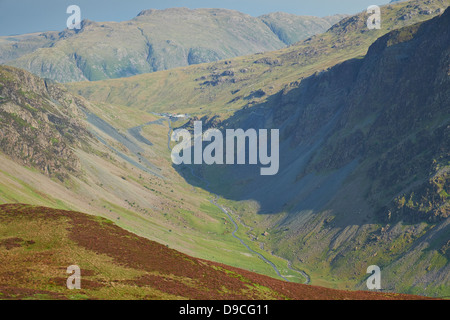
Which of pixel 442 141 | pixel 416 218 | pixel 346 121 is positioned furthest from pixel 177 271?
pixel 346 121

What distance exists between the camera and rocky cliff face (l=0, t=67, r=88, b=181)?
13600 cm

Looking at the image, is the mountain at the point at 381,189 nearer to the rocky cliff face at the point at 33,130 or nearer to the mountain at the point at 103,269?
the mountain at the point at 103,269

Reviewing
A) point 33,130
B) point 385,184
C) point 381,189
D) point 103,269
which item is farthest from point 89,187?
point 385,184

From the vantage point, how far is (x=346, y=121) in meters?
190

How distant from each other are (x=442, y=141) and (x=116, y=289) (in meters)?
117

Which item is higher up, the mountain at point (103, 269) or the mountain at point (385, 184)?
the mountain at point (385, 184)

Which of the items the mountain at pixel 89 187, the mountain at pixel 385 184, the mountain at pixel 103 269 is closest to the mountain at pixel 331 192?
the mountain at pixel 385 184

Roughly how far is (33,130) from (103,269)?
117044 millimetres

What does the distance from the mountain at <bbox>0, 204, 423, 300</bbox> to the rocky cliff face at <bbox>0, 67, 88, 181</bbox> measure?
7457cm

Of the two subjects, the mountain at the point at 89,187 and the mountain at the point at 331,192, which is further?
the mountain at the point at 89,187

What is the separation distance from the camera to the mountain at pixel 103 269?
147 ft

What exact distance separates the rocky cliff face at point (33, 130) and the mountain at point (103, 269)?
74.6 meters

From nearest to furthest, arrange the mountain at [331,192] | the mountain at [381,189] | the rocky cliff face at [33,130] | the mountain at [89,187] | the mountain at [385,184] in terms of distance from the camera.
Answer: the mountain at [385,184] < the mountain at [381,189] < the mountain at [331,192] < the mountain at [89,187] < the rocky cliff face at [33,130]
